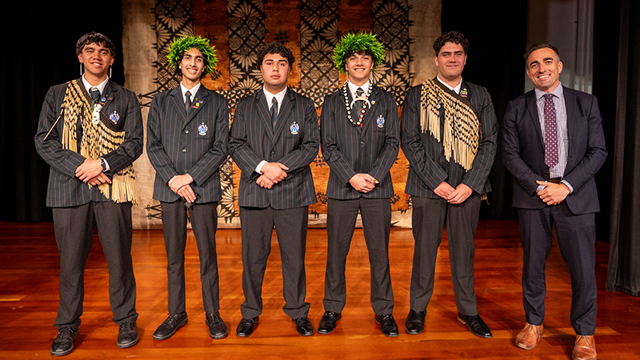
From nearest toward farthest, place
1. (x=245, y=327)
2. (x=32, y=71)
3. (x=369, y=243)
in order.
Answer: (x=245, y=327)
(x=369, y=243)
(x=32, y=71)

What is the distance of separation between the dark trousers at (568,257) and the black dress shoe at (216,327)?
1935 millimetres

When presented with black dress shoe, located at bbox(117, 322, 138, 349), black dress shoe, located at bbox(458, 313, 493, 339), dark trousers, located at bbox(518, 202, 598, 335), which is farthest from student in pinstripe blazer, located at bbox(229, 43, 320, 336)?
dark trousers, located at bbox(518, 202, 598, 335)

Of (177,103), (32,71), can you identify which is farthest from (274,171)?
(32,71)

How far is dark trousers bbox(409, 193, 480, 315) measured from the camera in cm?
282

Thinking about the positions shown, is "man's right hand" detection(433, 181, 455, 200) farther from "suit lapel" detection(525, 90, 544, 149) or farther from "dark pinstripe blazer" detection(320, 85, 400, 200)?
"suit lapel" detection(525, 90, 544, 149)

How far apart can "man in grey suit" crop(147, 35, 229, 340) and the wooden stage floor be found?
0.29 meters

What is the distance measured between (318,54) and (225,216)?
105 inches

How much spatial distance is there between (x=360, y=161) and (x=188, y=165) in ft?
3.72

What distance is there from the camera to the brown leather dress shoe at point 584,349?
2.45 meters

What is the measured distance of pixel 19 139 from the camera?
645 cm

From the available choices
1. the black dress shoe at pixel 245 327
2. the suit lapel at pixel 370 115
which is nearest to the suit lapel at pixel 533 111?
the suit lapel at pixel 370 115

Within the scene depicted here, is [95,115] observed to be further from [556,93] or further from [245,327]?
[556,93]

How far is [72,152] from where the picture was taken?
2.58 meters

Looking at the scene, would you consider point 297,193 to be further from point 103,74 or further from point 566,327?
point 566,327
